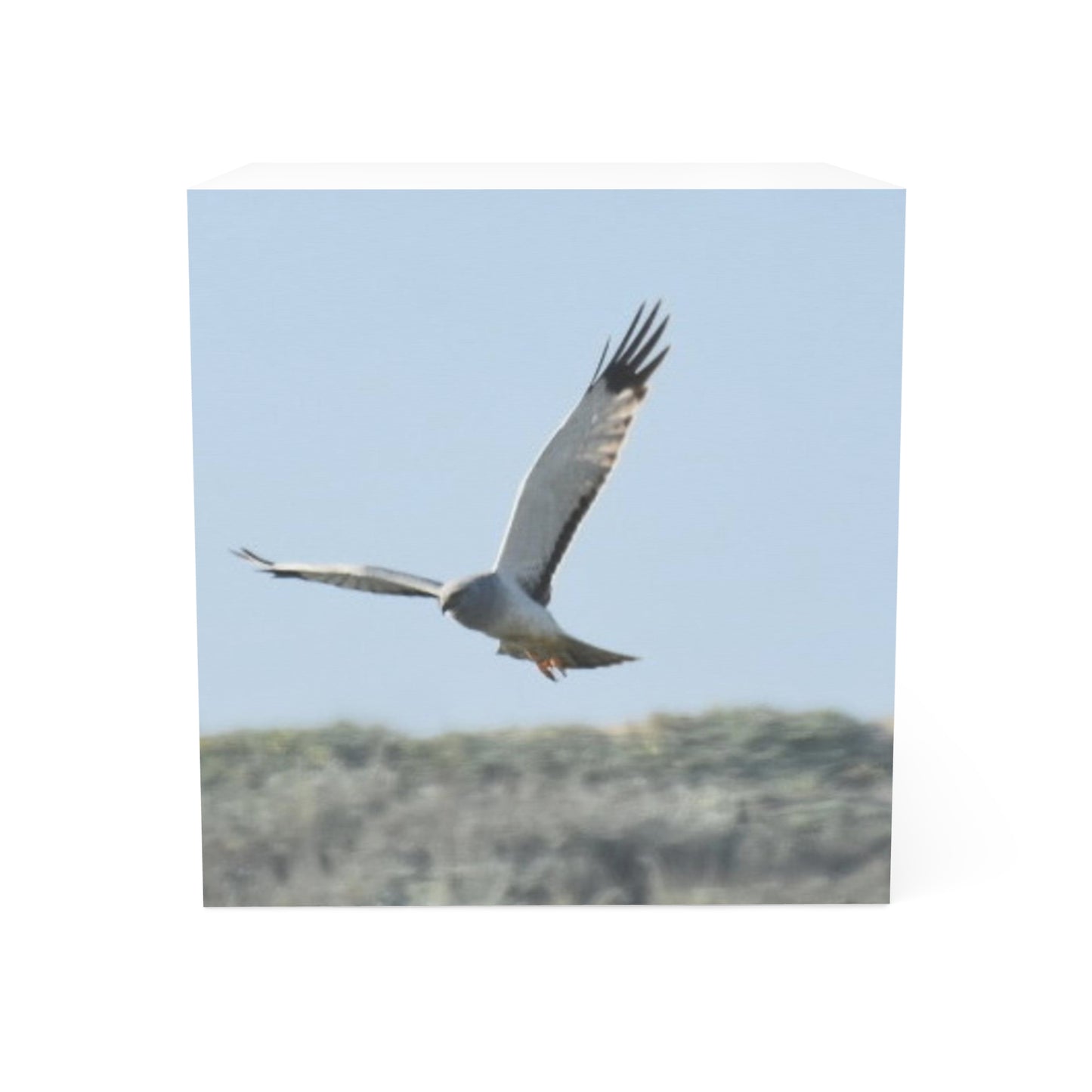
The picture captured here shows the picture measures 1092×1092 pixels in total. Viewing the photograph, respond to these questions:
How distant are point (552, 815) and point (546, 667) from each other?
1.57ft

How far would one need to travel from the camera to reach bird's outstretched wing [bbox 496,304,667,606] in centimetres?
855

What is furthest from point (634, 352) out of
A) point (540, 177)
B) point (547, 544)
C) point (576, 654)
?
point (576, 654)

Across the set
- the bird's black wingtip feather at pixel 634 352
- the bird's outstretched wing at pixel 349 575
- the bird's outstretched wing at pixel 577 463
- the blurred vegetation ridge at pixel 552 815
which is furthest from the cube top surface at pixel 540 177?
the blurred vegetation ridge at pixel 552 815

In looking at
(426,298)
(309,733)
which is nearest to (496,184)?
(426,298)

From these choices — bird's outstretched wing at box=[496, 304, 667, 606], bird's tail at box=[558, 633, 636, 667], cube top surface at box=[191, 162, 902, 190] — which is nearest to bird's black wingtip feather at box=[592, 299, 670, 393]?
bird's outstretched wing at box=[496, 304, 667, 606]

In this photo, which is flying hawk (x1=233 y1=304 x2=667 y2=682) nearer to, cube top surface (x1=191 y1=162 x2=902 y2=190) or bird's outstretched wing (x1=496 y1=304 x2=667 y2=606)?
bird's outstretched wing (x1=496 y1=304 x2=667 y2=606)

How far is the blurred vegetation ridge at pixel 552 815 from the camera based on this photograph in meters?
8.84

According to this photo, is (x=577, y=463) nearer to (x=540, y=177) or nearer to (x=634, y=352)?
(x=634, y=352)

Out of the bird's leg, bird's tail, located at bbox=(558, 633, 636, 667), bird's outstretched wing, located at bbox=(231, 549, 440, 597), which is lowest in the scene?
the bird's leg

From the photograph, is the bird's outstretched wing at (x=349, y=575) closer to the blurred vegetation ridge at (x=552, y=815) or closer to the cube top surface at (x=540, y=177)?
the blurred vegetation ridge at (x=552, y=815)

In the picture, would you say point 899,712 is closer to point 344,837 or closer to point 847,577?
point 847,577

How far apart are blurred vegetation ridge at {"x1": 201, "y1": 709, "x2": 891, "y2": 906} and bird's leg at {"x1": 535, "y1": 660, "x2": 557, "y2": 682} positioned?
6.7 inches

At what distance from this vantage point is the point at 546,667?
8773 mm

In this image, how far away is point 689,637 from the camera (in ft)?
28.7
